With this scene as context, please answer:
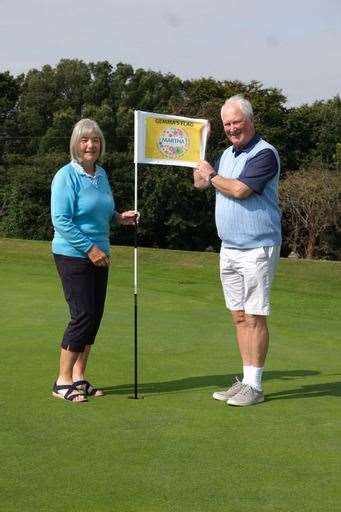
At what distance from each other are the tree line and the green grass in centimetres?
3384

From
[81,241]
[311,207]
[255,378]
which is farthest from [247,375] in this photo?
[311,207]

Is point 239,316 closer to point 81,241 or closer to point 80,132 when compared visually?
point 81,241

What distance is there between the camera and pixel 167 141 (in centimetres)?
629

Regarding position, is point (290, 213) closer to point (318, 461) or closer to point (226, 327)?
point (226, 327)

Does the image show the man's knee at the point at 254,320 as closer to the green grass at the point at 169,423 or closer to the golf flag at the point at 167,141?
the green grass at the point at 169,423

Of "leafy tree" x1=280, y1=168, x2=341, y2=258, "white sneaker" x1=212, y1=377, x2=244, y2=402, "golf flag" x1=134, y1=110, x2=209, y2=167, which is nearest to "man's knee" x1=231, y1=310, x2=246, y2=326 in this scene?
"white sneaker" x1=212, y1=377, x2=244, y2=402

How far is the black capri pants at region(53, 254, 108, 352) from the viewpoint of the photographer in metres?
5.95

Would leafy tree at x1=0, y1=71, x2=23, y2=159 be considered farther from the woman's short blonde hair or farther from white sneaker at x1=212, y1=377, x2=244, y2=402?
white sneaker at x1=212, y1=377, x2=244, y2=402

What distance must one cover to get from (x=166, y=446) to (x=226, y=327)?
4650mm

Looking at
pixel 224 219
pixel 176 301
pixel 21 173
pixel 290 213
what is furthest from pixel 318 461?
pixel 21 173

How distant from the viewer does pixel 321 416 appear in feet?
17.4

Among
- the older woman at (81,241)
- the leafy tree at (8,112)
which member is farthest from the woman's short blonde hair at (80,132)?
the leafy tree at (8,112)

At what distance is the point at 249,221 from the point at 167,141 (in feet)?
3.00

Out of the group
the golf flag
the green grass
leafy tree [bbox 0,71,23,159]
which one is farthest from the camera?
leafy tree [bbox 0,71,23,159]
